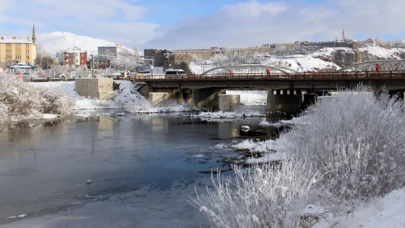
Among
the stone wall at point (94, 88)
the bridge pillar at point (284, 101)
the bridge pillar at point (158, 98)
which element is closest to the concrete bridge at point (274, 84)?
the bridge pillar at point (284, 101)

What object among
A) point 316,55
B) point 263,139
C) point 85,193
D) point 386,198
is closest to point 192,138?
point 263,139

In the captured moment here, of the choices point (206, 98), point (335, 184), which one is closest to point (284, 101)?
point (206, 98)

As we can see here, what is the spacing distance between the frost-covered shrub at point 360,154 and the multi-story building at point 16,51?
156 metres

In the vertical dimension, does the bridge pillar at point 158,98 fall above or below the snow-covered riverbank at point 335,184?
above

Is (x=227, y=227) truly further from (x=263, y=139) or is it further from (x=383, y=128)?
(x=263, y=139)

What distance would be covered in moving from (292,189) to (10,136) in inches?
1118

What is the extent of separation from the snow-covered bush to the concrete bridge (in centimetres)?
1690

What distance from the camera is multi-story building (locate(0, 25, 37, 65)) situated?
15538cm

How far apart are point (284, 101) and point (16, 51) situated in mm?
129267

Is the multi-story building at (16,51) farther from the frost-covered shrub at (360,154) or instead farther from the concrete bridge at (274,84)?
the frost-covered shrub at (360,154)

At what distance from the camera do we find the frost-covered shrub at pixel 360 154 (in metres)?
13.0

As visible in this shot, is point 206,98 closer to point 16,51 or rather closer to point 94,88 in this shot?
point 94,88

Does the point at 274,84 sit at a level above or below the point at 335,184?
above

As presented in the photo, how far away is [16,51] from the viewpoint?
516ft
